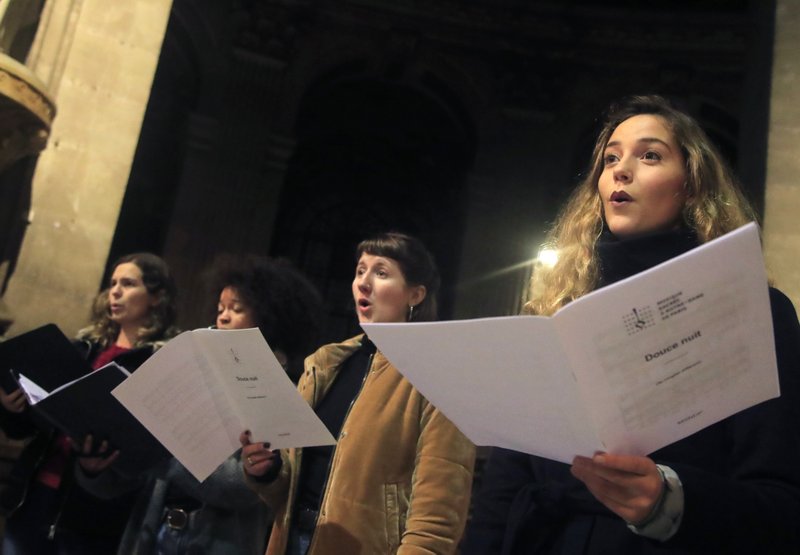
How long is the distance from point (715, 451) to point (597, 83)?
30.5 feet

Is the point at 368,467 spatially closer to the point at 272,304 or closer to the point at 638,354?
the point at 272,304

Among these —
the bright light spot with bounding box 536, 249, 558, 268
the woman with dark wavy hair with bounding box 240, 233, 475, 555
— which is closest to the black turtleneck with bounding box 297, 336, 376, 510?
the woman with dark wavy hair with bounding box 240, 233, 475, 555

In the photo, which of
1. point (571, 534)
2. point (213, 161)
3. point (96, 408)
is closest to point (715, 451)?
point (571, 534)

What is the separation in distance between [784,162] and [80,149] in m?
3.42

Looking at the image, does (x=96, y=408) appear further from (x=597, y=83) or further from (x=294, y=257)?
(x=597, y=83)

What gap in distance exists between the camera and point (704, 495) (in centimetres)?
115

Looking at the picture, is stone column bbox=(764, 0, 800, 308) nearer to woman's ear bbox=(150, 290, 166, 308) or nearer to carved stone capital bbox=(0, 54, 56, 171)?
woman's ear bbox=(150, 290, 166, 308)

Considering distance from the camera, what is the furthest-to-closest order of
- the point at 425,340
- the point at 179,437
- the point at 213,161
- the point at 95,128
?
1. the point at 213,161
2. the point at 95,128
3. the point at 179,437
4. the point at 425,340

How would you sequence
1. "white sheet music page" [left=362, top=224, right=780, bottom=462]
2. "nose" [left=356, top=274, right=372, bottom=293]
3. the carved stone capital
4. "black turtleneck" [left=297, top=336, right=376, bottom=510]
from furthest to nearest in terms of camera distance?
the carved stone capital
"nose" [left=356, top=274, right=372, bottom=293]
"black turtleneck" [left=297, top=336, right=376, bottom=510]
"white sheet music page" [left=362, top=224, right=780, bottom=462]

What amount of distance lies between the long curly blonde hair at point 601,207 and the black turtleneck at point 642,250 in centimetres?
5

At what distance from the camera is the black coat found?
1156 millimetres

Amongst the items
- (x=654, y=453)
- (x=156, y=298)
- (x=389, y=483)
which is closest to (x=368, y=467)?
(x=389, y=483)

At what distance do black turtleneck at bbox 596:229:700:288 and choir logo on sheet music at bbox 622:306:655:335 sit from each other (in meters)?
0.42

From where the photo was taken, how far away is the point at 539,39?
9.84m
